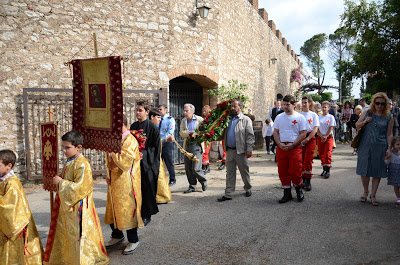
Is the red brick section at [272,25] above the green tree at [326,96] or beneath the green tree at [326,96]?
above

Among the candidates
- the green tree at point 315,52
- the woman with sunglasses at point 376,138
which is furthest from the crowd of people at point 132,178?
the green tree at point 315,52

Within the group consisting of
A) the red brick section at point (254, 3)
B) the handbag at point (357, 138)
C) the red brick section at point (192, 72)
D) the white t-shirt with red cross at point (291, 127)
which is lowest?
the handbag at point (357, 138)

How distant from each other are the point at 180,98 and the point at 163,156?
4.14m

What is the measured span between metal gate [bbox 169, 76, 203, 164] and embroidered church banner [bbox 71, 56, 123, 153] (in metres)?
6.78

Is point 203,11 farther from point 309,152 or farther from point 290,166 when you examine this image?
point 290,166

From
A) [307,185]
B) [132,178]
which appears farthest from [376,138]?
[132,178]

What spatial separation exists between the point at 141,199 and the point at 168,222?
112 centimetres

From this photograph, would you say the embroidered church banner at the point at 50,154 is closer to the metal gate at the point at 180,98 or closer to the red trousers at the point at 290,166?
the red trousers at the point at 290,166

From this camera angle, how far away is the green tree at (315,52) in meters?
49.4

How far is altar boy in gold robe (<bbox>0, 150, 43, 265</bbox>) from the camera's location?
9.61 feet

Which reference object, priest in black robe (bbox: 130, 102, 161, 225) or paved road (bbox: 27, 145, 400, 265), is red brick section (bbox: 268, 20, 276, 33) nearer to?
paved road (bbox: 27, 145, 400, 265)

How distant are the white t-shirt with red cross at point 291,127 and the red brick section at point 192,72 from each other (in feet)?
14.9

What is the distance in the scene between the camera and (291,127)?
5418mm

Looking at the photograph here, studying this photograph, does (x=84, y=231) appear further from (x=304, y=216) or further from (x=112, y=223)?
(x=304, y=216)
